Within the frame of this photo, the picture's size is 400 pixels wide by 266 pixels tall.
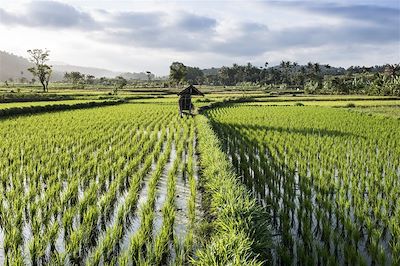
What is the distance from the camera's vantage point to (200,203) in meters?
5.93

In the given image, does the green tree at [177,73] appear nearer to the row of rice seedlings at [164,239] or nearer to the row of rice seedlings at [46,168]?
the row of rice seedlings at [46,168]

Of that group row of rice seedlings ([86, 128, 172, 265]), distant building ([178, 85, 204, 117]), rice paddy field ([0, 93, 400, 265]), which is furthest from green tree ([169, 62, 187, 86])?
row of rice seedlings ([86, 128, 172, 265])

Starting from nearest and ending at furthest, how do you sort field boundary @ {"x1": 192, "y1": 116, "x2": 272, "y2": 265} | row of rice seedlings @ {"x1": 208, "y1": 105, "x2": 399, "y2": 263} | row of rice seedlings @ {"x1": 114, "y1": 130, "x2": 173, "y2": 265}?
1. field boundary @ {"x1": 192, "y1": 116, "x2": 272, "y2": 265}
2. row of rice seedlings @ {"x1": 114, "y1": 130, "x2": 173, "y2": 265}
3. row of rice seedlings @ {"x1": 208, "y1": 105, "x2": 399, "y2": 263}

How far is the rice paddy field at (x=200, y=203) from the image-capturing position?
13.2ft

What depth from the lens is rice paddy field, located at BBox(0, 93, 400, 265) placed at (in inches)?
158

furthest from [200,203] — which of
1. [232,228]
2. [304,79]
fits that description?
[304,79]

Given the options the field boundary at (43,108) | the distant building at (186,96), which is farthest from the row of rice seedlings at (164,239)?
the field boundary at (43,108)

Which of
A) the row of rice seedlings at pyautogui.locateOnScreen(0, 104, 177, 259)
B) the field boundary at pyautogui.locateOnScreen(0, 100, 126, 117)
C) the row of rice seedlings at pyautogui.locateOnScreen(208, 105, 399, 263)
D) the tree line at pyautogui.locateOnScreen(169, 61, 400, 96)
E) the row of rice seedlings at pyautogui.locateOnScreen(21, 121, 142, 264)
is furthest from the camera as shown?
the tree line at pyautogui.locateOnScreen(169, 61, 400, 96)

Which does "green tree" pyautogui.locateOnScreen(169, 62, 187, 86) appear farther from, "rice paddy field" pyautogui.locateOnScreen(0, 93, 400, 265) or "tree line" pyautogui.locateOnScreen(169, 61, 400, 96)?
"rice paddy field" pyautogui.locateOnScreen(0, 93, 400, 265)

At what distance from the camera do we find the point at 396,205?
583 cm

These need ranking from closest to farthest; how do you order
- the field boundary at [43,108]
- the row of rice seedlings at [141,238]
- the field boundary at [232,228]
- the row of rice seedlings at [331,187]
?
the field boundary at [232,228]
the row of rice seedlings at [141,238]
the row of rice seedlings at [331,187]
the field boundary at [43,108]

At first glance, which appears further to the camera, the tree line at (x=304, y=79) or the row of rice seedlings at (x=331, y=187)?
the tree line at (x=304, y=79)

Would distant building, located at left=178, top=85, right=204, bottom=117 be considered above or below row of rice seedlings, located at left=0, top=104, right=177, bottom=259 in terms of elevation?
above

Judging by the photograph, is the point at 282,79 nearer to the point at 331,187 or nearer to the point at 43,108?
the point at 43,108
